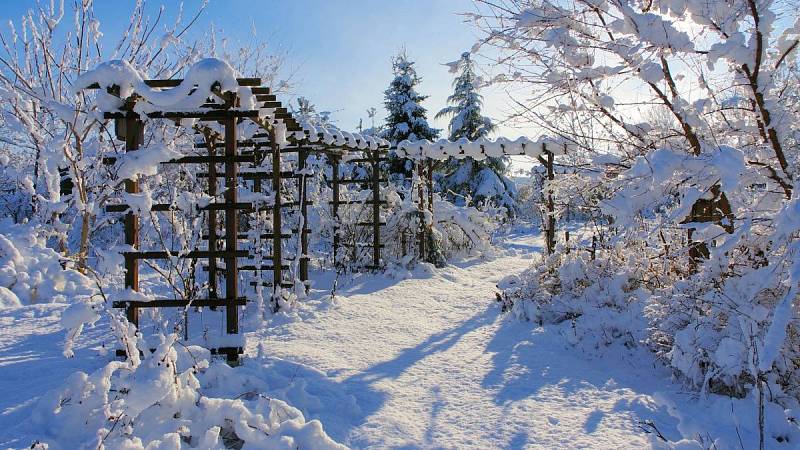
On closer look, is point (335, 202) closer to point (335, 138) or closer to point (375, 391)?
point (335, 138)

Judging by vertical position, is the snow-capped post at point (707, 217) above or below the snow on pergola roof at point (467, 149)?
below

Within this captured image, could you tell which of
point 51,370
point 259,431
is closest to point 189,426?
point 259,431

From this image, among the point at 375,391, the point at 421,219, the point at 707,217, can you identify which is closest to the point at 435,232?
the point at 421,219

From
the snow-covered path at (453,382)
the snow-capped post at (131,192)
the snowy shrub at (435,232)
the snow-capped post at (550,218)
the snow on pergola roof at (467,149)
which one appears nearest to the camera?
the snow-covered path at (453,382)

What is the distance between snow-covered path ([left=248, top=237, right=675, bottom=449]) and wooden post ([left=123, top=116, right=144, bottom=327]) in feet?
3.68

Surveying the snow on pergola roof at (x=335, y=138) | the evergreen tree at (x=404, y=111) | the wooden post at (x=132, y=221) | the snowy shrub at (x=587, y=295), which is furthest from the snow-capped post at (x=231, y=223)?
the evergreen tree at (x=404, y=111)

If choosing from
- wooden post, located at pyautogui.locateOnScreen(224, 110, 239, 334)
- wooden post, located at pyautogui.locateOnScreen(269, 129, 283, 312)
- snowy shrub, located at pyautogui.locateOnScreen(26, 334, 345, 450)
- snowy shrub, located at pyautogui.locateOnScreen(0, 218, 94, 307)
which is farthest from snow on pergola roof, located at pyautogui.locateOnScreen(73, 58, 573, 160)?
snowy shrub, located at pyautogui.locateOnScreen(0, 218, 94, 307)

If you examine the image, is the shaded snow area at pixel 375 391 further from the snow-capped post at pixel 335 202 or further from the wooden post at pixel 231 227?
the snow-capped post at pixel 335 202

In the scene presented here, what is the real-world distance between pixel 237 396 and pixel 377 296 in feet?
14.6

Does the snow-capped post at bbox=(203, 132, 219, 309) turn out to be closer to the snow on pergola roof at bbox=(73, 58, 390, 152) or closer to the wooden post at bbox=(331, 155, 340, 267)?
the snow on pergola roof at bbox=(73, 58, 390, 152)

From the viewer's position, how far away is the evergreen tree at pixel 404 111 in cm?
2069

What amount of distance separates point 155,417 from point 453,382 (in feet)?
7.48

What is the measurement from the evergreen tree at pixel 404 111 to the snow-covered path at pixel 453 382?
565 inches

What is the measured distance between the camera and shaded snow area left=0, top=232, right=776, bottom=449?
2.83 meters
